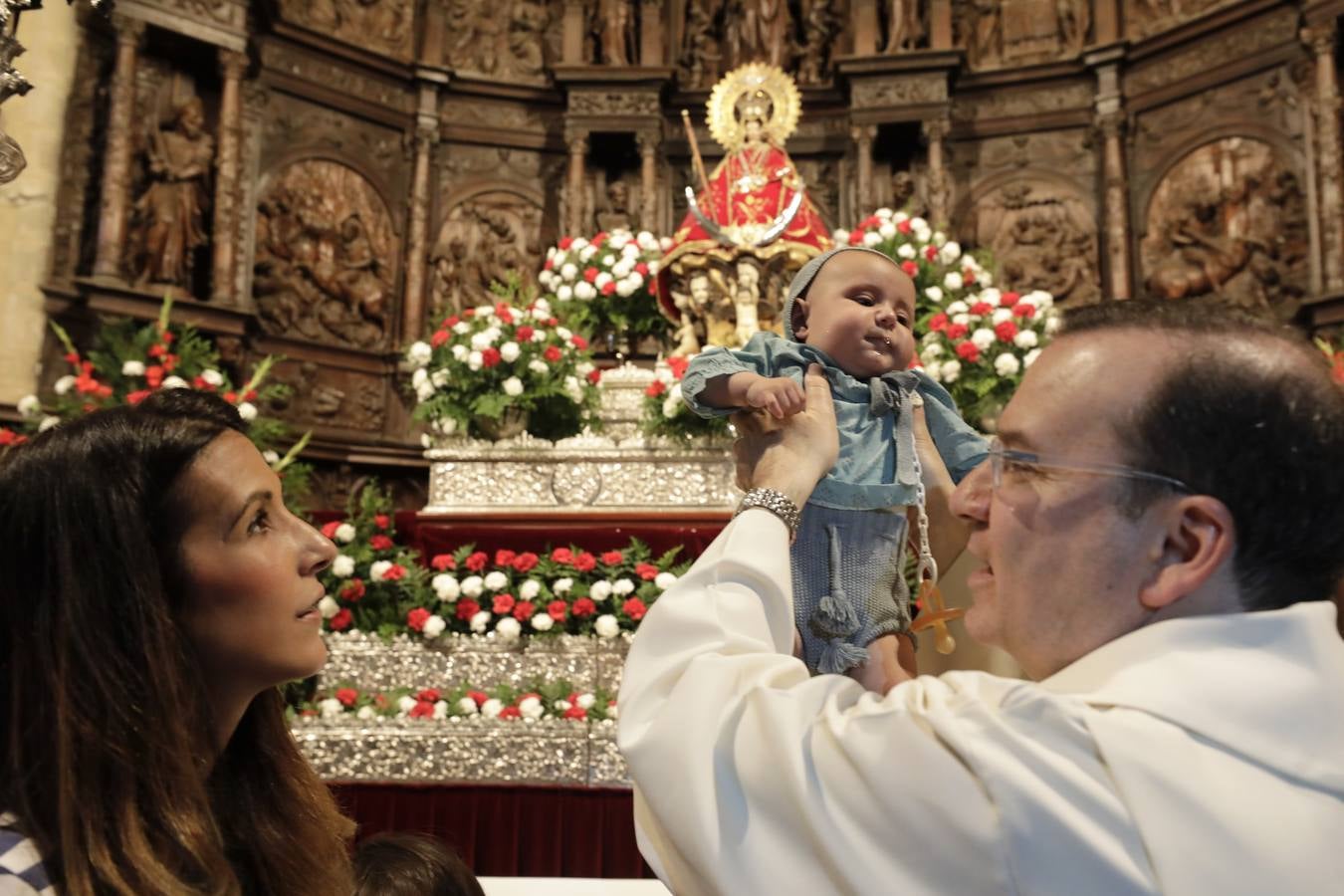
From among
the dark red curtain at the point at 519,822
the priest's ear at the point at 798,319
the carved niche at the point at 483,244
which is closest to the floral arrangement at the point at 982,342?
the dark red curtain at the point at 519,822

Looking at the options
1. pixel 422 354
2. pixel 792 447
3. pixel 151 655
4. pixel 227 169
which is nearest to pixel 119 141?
pixel 227 169

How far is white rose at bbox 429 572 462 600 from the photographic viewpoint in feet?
16.4

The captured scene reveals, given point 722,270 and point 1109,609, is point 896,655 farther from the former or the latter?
point 722,270

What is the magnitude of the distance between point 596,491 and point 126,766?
4.61 m

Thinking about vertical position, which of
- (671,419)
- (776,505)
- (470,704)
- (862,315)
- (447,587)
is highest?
(671,419)

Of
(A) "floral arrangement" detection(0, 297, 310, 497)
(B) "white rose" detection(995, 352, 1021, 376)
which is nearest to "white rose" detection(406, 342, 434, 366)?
(A) "floral arrangement" detection(0, 297, 310, 497)

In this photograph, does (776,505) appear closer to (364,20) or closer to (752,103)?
(752,103)

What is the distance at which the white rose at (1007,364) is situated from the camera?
Result: 5957mm

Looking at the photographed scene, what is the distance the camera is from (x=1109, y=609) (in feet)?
3.75

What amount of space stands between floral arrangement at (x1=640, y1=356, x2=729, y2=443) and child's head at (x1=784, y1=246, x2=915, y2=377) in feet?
11.9

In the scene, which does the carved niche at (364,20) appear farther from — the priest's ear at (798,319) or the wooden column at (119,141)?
the priest's ear at (798,319)

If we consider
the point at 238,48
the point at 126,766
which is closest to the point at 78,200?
the point at 238,48

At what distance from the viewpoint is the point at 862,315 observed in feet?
7.04

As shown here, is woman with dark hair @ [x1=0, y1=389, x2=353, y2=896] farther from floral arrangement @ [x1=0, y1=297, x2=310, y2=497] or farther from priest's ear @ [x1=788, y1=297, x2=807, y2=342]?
floral arrangement @ [x1=0, y1=297, x2=310, y2=497]
